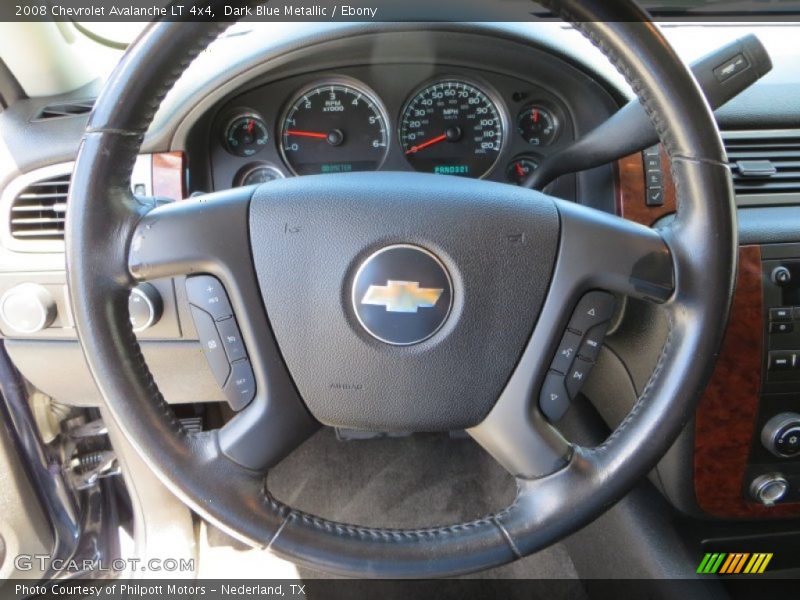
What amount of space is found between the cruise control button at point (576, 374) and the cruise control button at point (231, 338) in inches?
16.8

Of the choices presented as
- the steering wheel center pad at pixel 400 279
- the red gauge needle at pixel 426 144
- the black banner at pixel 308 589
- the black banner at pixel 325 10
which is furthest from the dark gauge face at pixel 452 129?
the black banner at pixel 308 589

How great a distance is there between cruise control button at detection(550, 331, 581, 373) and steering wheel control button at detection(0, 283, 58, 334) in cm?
90

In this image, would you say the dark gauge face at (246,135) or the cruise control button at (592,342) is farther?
the dark gauge face at (246,135)

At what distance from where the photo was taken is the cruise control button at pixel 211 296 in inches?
34.3

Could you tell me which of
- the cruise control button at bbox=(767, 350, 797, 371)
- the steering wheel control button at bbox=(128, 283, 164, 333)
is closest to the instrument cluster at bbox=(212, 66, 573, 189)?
the steering wheel control button at bbox=(128, 283, 164, 333)

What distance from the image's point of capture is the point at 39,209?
4.19ft

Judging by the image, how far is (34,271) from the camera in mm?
1275

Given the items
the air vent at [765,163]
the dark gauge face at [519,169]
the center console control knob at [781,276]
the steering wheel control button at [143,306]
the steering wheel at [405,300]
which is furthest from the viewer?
the dark gauge face at [519,169]

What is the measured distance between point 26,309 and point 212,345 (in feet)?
1.77

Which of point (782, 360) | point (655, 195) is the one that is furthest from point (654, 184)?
point (782, 360)

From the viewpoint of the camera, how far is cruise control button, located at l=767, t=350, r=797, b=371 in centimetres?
124

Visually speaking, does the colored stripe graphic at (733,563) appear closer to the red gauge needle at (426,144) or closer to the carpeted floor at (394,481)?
the carpeted floor at (394,481)

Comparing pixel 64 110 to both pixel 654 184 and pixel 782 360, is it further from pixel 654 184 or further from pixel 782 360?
pixel 782 360

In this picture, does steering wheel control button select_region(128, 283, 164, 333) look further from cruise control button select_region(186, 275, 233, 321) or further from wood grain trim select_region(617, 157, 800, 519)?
wood grain trim select_region(617, 157, 800, 519)
